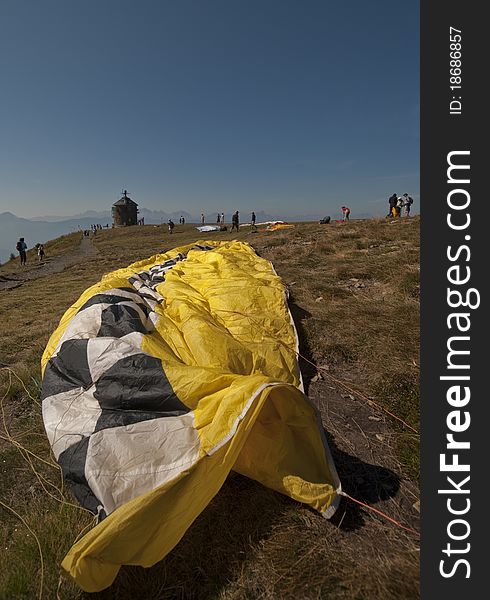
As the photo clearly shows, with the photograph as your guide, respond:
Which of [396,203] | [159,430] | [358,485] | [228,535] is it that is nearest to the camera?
[228,535]

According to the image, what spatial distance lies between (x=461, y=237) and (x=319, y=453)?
69.4 inches

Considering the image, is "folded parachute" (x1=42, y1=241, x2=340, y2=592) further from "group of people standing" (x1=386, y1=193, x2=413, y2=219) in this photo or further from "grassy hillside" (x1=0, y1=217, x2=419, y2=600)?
"group of people standing" (x1=386, y1=193, x2=413, y2=219)

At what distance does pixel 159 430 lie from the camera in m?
2.22

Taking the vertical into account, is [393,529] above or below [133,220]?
below

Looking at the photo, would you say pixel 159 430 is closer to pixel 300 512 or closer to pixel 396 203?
pixel 300 512

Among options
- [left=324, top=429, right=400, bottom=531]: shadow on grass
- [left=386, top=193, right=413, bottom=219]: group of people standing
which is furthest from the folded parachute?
[left=386, top=193, right=413, bottom=219]: group of people standing

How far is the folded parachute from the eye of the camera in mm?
1808

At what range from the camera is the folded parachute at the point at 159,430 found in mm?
1808

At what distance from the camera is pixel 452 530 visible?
188 centimetres

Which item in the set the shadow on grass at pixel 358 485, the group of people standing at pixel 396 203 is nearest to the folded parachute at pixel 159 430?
the shadow on grass at pixel 358 485

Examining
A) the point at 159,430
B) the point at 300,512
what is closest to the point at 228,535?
the point at 300,512

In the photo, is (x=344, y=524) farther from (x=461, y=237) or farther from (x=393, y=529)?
(x=461, y=237)

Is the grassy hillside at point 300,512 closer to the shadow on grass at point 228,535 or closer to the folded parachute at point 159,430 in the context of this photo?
the shadow on grass at point 228,535

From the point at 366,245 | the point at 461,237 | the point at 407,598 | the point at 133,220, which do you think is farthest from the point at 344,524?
the point at 133,220
